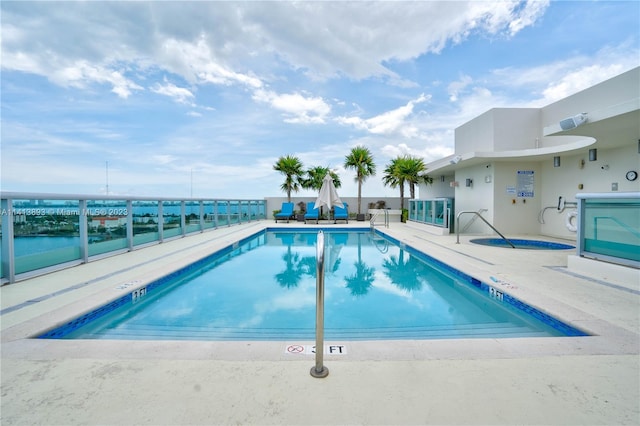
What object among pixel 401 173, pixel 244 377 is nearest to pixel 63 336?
pixel 244 377

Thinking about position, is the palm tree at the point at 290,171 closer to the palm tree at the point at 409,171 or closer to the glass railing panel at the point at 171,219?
the palm tree at the point at 409,171

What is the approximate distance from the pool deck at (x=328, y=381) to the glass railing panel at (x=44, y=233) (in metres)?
1.81

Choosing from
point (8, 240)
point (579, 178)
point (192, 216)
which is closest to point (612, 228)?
point (579, 178)

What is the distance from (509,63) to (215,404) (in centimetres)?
1312

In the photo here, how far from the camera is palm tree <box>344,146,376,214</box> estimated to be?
16.6 m

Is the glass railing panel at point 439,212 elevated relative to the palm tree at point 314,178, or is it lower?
lower

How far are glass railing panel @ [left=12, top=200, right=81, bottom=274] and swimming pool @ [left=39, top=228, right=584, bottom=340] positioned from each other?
196cm

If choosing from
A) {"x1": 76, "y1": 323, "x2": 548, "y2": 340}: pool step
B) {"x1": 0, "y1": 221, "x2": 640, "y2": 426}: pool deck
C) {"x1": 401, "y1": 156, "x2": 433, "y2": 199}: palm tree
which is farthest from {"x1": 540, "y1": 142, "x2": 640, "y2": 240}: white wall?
{"x1": 0, "y1": 221, "x2": 640, "y2": 426}: pool deck

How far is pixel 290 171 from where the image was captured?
646 inches

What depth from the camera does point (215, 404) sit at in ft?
5.16

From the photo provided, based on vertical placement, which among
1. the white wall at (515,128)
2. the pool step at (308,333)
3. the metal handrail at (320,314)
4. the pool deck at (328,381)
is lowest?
the pool step at (308,333)

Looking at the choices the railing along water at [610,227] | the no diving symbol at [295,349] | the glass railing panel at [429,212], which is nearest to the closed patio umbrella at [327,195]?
the glass railing panel at [429,212]

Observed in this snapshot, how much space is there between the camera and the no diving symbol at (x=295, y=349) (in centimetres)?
222

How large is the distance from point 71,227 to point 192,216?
4.86 meters
